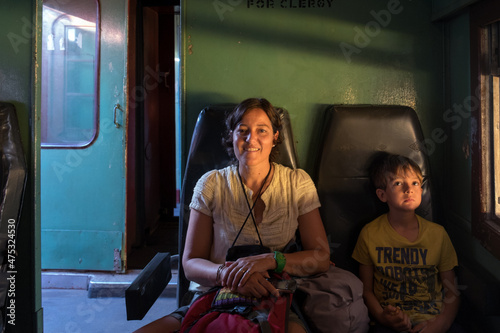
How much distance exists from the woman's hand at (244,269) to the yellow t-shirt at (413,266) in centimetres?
50

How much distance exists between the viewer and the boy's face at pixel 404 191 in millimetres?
1644

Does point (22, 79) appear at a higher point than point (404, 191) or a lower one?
higher

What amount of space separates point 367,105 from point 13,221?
168cm

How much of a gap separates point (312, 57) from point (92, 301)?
2335mm

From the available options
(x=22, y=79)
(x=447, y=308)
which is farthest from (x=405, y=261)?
(x=22, y=79)

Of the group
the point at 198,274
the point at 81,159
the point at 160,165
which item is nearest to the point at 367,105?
the point at 198,274

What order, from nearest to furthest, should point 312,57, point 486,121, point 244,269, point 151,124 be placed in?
1. point 244,269
2. point 486,121
3. point 312,57
4. point 151,124

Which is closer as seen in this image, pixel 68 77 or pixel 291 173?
pixel 291 173

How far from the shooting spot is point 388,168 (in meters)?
1.71

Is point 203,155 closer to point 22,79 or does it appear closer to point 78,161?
point 22,79

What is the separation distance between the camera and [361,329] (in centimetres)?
148

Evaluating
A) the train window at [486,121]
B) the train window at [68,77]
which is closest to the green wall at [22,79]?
the train window at [68,77]

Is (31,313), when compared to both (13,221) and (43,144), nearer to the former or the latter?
(13,221)

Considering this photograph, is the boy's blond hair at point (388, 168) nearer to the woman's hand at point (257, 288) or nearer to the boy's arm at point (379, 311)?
the boy's arm at point (379, 311)
